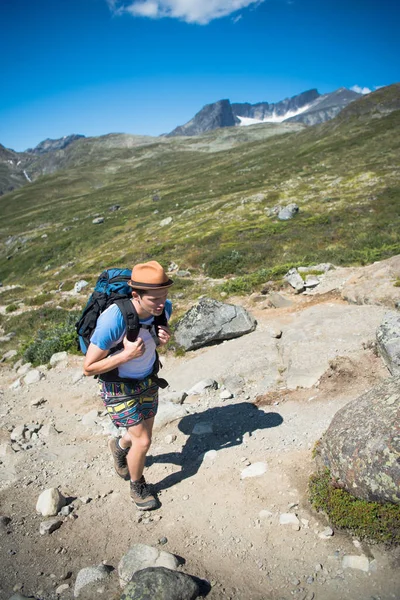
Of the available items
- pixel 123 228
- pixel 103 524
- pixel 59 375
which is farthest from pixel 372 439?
pixel 123 228

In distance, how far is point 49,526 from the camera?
530 centimetres

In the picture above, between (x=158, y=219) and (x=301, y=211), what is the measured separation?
2256 centimetres

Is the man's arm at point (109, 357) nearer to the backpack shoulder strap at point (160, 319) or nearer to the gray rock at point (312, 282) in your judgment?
the backpack shoulder strap at point (160, 319)

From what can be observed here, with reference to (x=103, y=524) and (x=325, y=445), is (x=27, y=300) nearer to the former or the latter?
(x=103, y=524)

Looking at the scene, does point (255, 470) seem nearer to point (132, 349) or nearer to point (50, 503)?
point (132, 349)

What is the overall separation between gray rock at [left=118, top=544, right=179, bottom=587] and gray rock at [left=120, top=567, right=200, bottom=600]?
0.32 metres

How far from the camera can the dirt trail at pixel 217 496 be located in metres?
4.27

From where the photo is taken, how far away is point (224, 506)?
5.40 meters

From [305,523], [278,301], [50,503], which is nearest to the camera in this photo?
[305,523]

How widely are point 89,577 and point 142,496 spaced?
4.26 ft

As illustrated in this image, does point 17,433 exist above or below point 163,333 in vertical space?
below

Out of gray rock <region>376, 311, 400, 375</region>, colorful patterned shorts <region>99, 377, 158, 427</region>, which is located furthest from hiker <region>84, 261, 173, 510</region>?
gray rock <region>376, 311, 400, 375</region>

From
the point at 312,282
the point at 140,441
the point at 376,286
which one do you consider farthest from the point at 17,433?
the point at 312,282

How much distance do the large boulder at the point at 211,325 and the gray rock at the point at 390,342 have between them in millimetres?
4832
